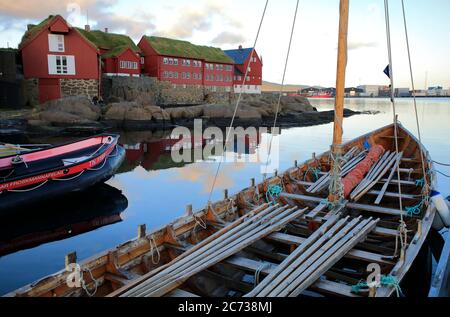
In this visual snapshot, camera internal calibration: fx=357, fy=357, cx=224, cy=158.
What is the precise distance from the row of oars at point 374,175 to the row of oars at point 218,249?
7.14 feet

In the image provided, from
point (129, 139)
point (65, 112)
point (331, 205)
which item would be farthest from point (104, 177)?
point (65, 112)

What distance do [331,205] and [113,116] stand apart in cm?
3468

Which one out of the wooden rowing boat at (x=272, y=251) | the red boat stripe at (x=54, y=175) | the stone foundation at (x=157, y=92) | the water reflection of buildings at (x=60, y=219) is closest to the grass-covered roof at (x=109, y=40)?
the stone foundation at (x=157, y=92)

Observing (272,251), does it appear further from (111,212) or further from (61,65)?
(61,65)

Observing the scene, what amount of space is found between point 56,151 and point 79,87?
1159 inches

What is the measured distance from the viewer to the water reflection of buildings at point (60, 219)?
36.3ft

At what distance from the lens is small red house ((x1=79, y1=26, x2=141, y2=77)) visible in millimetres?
49906

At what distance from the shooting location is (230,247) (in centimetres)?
631

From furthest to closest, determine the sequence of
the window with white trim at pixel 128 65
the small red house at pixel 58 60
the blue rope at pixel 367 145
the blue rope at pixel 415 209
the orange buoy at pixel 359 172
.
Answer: the window with white trim at pixel 128 65 < the small red house at pixel 58 60 < the blue rope at pixel 367 145 < the orange buoy at pixel 359 172 < the blue rope at pixel 415 209

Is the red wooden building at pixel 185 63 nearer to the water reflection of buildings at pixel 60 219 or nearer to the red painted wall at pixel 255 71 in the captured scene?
the red painted wall at pixel 255 71

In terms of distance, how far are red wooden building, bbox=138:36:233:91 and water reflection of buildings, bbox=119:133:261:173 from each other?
2532 centimetres

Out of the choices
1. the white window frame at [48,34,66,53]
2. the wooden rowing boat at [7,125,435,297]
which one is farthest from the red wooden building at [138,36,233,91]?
the wooden rowing boat at [7,125,435,297]
